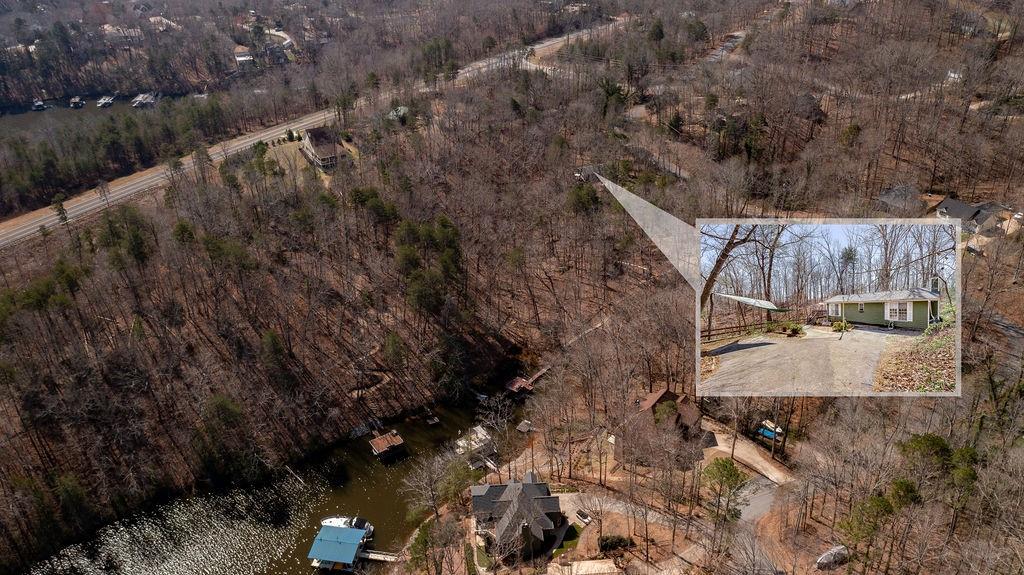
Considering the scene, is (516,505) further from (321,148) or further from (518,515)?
(321,148)

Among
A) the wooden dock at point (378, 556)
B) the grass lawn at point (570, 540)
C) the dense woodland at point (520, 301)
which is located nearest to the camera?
the dense woodland at point (520, 301)

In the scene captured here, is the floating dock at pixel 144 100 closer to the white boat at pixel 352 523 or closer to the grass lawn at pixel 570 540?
the white boat at pixel 352 523

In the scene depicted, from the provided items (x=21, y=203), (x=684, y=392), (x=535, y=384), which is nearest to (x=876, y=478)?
(x=684, y=392)

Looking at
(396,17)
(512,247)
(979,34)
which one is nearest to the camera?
(512,247)

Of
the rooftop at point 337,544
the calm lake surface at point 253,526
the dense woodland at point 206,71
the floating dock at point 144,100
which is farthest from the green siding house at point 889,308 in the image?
the floating dock at point 144,100

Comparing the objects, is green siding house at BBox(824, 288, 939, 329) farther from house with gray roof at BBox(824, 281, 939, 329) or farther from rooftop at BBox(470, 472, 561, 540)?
rooftop at BBox(470, 472, 561, 540)

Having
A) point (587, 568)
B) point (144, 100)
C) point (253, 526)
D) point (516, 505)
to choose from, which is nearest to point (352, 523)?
point (253, 526)

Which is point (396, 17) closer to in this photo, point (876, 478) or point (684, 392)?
point (684, 392)
